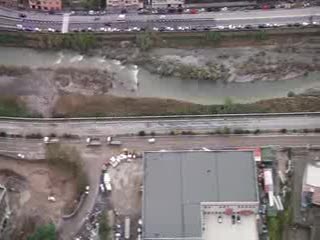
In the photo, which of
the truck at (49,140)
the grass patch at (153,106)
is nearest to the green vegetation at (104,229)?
the truck at (49,140)

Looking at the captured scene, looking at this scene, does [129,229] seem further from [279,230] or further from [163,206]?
[279,230]

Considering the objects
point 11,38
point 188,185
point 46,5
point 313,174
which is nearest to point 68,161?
point 188,185

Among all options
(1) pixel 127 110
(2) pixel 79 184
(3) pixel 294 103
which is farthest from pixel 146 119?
(3) pixel 294 103

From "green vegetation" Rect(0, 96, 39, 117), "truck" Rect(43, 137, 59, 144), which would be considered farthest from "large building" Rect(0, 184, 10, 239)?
"green vegetation" Rect(0, 96, 39, 117)

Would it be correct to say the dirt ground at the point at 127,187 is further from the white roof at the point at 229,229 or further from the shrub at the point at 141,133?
the white roof at the point at 229,229

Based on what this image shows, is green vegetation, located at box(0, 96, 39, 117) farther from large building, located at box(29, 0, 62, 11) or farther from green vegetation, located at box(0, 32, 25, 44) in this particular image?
large building, located at box(29, 0, 62, 11)
